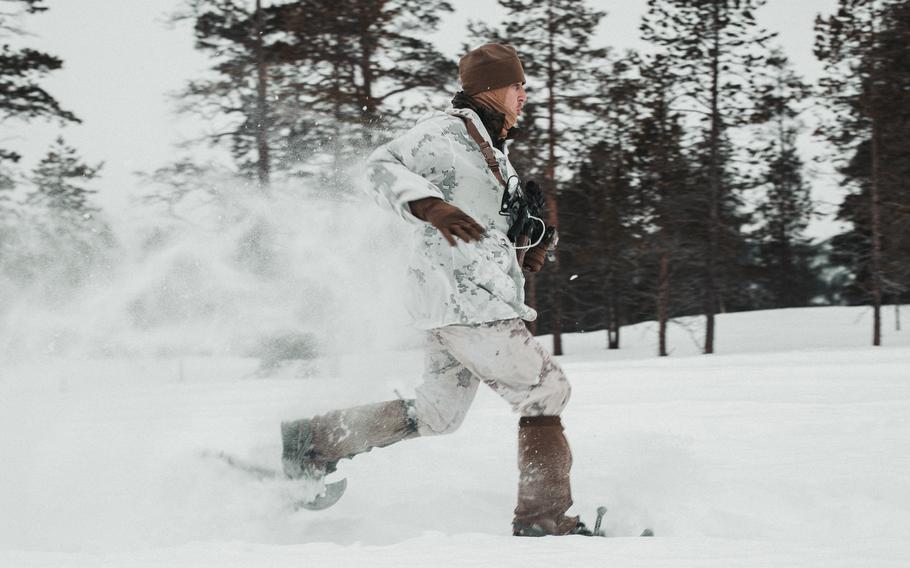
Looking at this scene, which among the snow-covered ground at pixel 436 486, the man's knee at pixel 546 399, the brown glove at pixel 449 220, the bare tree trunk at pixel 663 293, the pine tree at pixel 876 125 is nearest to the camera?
the snow-covered ground at pixel 436 486

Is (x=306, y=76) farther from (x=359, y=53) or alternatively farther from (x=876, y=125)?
(x=876, y=125)

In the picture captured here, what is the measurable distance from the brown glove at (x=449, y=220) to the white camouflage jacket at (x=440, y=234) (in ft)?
0.14

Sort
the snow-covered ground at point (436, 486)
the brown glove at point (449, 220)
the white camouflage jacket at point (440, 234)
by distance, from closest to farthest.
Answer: the snow-covered ground at point (436, 486), the brown glove at point (449, 220), the white camouflage jacket at point (440, 234)

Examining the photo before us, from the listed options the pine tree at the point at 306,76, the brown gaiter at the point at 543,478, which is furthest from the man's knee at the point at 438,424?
the pine tree at the point at 306,76

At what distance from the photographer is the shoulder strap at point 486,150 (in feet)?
8.54

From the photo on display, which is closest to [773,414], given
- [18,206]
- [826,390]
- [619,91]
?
[826,390]

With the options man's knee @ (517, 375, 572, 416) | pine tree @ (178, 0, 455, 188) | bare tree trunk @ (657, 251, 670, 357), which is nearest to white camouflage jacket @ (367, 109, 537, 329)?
man's knee @ (517, 375, 572, 416)

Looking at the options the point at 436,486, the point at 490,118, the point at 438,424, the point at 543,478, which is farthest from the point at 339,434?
the point at 490,118

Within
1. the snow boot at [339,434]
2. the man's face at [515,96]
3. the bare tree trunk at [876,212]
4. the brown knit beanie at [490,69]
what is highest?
the bare tree trunk at [876,212]

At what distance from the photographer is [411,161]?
255 centimetres

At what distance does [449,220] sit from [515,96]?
0.67 meters

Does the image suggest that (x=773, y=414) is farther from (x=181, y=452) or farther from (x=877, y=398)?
(x=181, y=452)

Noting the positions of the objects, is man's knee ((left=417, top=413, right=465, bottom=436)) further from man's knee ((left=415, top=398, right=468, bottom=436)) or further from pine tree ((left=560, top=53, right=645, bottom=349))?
pine tree ((left=560, top=53, right=645, bottom=349))

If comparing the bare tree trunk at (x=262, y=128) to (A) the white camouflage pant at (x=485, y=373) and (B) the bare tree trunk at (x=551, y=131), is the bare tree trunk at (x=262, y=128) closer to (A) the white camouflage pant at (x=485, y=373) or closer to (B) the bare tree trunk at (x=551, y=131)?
(B) the bare tree trunk at (x=551, y=131)
